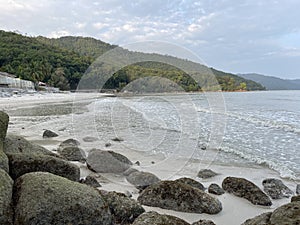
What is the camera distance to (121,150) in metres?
8.34

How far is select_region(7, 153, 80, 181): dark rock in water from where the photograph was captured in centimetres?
396

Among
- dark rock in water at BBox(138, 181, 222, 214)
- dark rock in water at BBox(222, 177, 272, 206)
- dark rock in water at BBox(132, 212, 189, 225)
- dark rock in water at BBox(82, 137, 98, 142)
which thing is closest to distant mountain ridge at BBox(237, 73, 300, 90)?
dark rock in water at BBox(82, 137, 98, 142)

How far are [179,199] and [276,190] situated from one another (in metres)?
2.12

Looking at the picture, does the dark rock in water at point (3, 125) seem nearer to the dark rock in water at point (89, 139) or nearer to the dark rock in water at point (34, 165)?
the dark rock in water at point (34, 165)

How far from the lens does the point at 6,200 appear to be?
3045mm

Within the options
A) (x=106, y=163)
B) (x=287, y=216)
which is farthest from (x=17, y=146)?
(x=287, y=216)

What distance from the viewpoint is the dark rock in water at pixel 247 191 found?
4.46 m

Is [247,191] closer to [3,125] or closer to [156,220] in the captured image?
Result: [156,220]

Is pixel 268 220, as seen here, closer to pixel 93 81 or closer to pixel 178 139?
pixel 178 139

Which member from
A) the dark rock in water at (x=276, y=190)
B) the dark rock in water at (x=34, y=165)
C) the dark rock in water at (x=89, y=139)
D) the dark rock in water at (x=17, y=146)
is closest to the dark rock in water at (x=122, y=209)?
the dark rock in water at (x=34, y=165)

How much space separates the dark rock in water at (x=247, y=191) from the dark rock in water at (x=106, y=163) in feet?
6.98

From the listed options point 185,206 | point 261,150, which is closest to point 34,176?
point 185,206

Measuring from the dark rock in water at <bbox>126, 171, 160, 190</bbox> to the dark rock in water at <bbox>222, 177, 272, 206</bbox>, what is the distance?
4.09ft

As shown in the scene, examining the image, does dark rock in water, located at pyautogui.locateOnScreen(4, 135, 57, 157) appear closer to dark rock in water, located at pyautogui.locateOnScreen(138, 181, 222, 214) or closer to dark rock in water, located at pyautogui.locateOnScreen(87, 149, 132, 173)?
dark rock in water, located at pyautogui.locateOnScreen(87, 149, 132, 173)
